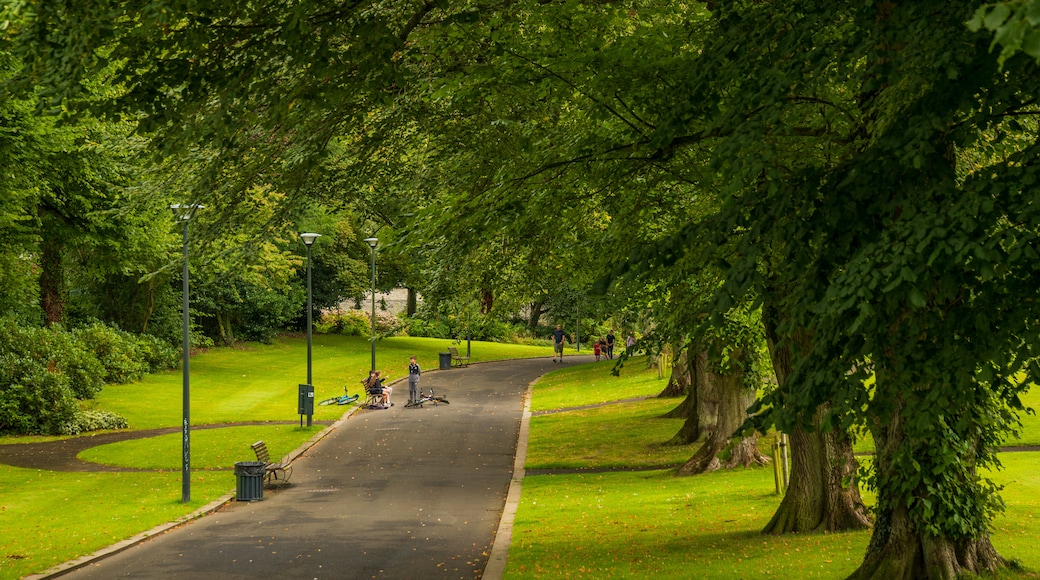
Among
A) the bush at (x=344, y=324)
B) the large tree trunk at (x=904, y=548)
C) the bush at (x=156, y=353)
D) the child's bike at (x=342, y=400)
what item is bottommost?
the child's bike at (x=342, y=400)

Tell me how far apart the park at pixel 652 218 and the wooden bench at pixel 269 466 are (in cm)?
38

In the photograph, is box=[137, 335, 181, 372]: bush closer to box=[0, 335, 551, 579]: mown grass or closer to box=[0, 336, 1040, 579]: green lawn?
box=[0, 335, 551, 579]: mown grass

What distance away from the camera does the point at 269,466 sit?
902 inches

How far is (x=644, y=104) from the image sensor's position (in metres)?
9.91

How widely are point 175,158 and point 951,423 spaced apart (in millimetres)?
9098

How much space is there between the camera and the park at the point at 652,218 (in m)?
6.42

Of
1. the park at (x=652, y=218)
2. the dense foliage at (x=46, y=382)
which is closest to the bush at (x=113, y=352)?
the dense foliage at (x=46, y=382)

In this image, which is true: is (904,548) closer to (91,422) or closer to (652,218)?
(652,218)

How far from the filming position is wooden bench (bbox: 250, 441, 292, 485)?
2247 centimetres

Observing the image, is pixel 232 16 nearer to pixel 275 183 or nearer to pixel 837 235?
pixel 275 183

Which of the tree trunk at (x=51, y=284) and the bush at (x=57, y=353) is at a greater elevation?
the tree trunk at (x=51, y=284)

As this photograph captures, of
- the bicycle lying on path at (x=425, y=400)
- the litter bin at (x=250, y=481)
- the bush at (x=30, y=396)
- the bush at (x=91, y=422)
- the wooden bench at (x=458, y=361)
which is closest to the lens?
the litter bin at (x=250, y=481)

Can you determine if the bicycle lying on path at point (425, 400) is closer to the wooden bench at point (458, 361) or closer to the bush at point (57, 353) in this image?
the bush at point (57, 353)

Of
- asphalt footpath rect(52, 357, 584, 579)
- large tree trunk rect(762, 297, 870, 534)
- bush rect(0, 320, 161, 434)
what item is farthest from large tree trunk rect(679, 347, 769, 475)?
bush rect(0, 320, 161, 434)
